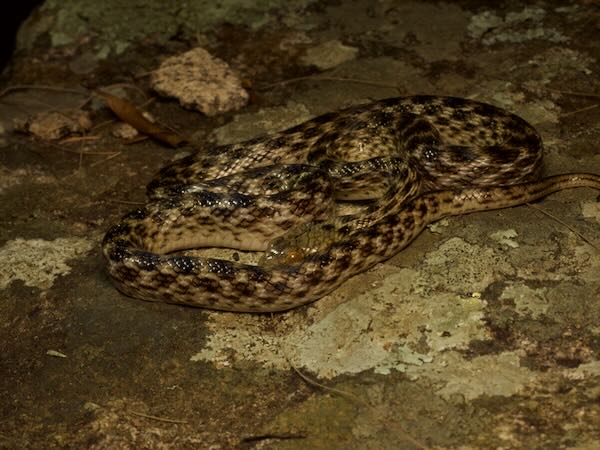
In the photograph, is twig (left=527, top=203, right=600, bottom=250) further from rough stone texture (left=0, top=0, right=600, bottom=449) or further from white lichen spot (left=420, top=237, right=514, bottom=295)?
white lichen spot (left=420, top=237, right=514, bottom=295)

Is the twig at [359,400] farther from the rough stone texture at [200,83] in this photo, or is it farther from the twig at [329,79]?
the twig at [329,79]

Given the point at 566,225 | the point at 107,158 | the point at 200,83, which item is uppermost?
the point at 566,225

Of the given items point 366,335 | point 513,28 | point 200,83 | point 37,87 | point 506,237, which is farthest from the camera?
point 37,87

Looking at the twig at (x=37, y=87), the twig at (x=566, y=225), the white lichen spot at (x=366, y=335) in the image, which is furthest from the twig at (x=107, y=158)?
the twig at (x=566, y=225)

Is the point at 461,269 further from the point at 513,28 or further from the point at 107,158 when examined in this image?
the point at 513,28

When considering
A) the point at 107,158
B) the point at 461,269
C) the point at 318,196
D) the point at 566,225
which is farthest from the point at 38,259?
the point at 566,225

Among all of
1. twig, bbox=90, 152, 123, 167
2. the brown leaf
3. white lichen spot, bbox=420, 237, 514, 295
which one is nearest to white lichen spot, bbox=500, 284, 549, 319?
white lichen spot, bbox=420, 237, 514, 295

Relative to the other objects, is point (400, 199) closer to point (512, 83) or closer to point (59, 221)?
point (512, 83)
